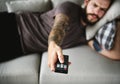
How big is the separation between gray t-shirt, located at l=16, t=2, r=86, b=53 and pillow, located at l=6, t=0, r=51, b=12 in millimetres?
109

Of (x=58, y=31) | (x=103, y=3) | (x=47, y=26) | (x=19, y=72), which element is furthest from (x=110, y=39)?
(x=19, y=72)

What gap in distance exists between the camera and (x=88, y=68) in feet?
5.17

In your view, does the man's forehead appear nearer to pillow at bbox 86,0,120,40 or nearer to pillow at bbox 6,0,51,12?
pillow at bbox 86,0,120,40

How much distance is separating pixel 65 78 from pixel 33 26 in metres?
0.53

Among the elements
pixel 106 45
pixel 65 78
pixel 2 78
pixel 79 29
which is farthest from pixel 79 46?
pixel 2 78

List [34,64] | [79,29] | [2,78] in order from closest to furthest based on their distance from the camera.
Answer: [2,78] → [34,64] → [79,29]

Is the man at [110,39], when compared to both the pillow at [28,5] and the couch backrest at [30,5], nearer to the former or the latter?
the couch backrest at [30,5]

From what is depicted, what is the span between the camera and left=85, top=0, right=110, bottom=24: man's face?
1.68 meters

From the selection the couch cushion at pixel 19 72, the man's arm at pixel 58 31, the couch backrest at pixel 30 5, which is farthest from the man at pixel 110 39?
the couch cushion at pixel 19 72

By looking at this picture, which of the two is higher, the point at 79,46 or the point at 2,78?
the point at 79,46

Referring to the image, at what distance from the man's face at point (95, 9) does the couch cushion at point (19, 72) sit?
1.91 feet

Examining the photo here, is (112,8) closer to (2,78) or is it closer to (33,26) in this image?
(33,26)

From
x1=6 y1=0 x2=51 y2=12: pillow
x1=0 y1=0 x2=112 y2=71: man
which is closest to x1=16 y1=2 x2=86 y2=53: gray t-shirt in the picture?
x1=0 y1=0 x2=112 y2=71: man

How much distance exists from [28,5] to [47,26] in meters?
0.29
